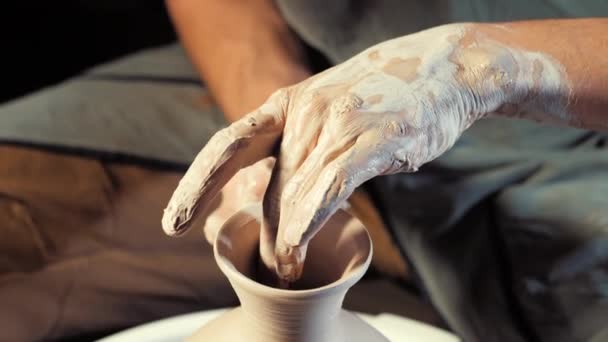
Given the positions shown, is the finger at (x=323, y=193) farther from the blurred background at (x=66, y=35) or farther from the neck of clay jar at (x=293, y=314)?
the blurred background at (x=66, y=35)

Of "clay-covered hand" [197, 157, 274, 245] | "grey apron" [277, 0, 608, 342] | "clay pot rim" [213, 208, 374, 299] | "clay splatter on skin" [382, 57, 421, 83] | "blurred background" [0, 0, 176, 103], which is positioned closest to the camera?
"clay pot rim" [213, 208, 374, 299]

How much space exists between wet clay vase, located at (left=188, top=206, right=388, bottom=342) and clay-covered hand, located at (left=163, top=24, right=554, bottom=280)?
4 cm

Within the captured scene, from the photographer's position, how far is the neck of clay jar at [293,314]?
59cm

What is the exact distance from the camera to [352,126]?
24.8 inches

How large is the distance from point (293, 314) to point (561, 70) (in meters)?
0.43

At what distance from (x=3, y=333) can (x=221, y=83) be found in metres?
0.59

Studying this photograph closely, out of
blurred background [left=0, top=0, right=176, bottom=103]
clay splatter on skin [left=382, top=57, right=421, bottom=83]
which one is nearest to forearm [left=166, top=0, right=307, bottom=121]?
clay splatter on skin [left=382, top=57, right=421, bottom=83]

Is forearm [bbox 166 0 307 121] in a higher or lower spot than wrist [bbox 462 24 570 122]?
lower

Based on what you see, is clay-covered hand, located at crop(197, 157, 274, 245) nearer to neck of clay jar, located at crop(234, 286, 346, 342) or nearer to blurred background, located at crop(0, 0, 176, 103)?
neck of clay jar, located at crop(234, 286, 346, 342)

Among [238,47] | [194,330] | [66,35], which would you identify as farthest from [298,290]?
[66,35]

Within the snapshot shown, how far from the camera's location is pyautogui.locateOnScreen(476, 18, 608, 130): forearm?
770 millimetres

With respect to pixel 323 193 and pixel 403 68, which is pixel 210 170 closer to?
pixel 323 193

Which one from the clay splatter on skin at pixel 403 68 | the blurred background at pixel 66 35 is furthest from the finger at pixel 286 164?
the blurred background at pixel 66 35

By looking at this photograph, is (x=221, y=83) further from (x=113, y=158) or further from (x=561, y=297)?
(x=561, y=297)
